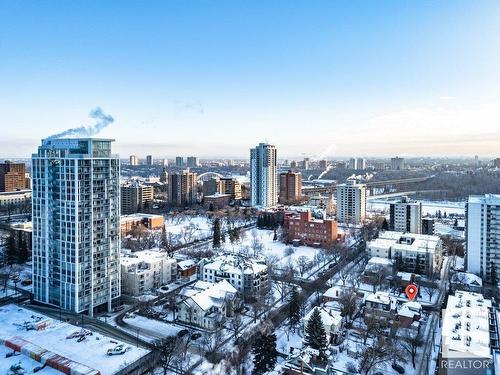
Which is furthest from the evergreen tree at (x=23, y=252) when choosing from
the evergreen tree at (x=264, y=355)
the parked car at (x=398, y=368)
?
the parked car at (x=398, y=368)

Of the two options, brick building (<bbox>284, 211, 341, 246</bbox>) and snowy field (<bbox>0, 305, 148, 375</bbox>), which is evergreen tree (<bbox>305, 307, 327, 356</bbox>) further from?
brick building (<bbox>284, 211, 341, 246</bbox>)

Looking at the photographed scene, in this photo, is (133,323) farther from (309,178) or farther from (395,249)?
(309,178)

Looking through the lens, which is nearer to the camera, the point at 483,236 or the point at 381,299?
the point at 381,299

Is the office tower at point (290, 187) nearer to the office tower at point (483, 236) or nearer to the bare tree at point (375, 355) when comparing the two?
the office tower at point (483, 236)

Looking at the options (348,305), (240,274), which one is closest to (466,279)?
(348,305)

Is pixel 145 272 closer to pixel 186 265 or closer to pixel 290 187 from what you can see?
pixel 186 265

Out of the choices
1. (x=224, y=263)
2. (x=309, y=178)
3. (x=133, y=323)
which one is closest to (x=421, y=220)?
(x=224, y=263)

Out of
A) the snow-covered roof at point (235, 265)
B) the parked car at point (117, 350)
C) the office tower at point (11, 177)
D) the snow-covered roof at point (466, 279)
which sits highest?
the office tower at point (11, 177)
